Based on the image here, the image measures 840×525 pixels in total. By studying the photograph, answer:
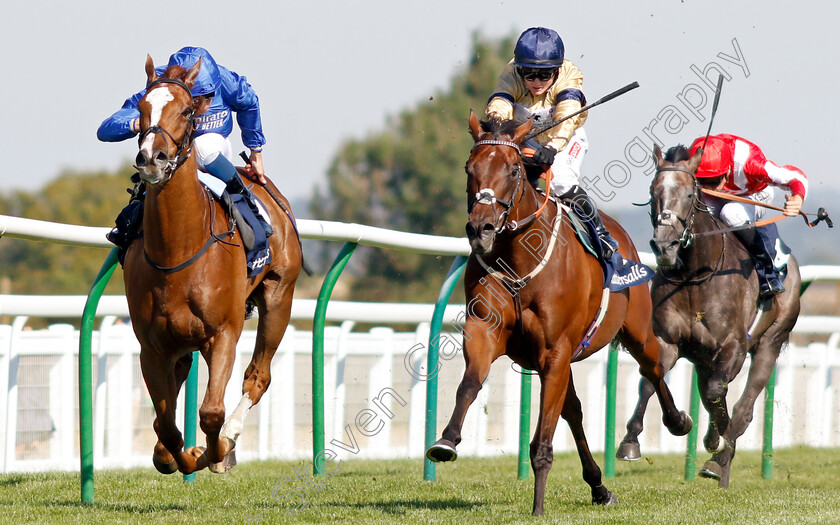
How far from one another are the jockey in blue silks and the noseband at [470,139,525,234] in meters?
1.38

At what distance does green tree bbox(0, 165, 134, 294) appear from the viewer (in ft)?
107

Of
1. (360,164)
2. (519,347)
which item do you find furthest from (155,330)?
(360,164)

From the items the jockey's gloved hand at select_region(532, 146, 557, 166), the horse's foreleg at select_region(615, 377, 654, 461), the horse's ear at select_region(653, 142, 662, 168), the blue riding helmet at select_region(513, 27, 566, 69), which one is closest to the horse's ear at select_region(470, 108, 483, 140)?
the jockey's gloved hand at select_region(532, 146, 557, 166)

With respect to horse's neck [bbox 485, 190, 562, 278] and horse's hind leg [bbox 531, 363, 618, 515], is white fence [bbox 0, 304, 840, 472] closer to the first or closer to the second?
horse's hind leg [bbox 531, 363, 618, 515]

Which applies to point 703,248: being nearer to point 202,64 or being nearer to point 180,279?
point 202,64

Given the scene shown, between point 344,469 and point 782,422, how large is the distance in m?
6.03

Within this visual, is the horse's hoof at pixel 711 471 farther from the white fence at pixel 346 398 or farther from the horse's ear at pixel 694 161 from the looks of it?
the horse's ear at pixel 694 161

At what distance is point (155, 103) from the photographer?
488 cm

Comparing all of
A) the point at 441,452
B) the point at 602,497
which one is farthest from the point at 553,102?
the point at 441,452

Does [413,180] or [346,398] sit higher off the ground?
[413,180]

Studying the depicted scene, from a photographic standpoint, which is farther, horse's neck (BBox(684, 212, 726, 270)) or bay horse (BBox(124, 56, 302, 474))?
horse's neck (BBox(684, 212, 726, 270))

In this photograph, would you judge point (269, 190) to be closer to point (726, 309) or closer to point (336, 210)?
point (726, 309)

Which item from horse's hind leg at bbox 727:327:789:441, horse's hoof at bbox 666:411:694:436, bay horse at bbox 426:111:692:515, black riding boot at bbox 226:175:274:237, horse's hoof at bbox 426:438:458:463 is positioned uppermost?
black riding boot at bbox 226:175:274:237

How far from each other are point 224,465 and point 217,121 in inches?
75.9
